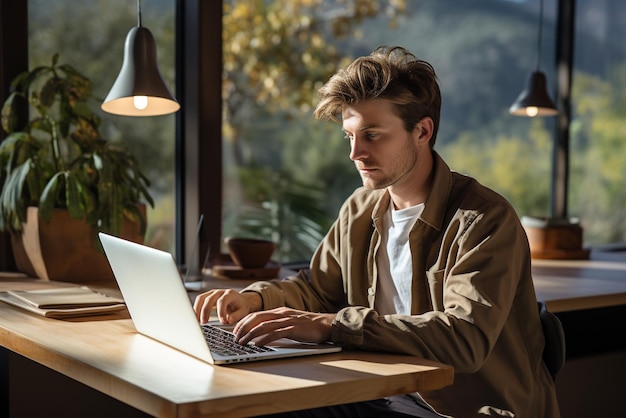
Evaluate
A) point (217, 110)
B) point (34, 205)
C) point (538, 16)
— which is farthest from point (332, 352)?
point (538, 16)

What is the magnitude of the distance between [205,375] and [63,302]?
734 millimetres

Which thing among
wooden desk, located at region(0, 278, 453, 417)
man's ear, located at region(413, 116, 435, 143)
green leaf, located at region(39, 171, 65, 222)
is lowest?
wooden desk, located at region(0, 278, 453, 417)

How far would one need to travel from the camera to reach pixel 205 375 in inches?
64.5

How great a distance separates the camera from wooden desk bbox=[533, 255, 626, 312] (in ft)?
9.01

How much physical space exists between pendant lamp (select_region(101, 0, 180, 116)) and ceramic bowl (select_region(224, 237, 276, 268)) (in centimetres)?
50

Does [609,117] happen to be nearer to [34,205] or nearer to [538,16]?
[538,16]

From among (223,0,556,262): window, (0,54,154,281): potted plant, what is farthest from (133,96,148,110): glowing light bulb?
(223,0,556,262): window

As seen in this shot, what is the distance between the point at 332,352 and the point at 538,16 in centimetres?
297

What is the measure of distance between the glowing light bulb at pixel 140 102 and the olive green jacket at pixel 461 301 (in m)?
0.68

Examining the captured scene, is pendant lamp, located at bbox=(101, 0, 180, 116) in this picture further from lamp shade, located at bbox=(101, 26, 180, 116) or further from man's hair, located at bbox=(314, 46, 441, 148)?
man's hair, located at bbox=(314, 46, 441, 148)

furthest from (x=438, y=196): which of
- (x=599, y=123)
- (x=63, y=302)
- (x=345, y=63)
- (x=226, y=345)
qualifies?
(x=599, y=123)

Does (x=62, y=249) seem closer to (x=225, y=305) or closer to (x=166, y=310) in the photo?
(x=225, y=305)

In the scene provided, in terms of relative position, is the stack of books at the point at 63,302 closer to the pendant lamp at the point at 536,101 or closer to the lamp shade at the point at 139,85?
the lamp shade at the point at 139,85

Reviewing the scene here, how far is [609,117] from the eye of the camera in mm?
4727
